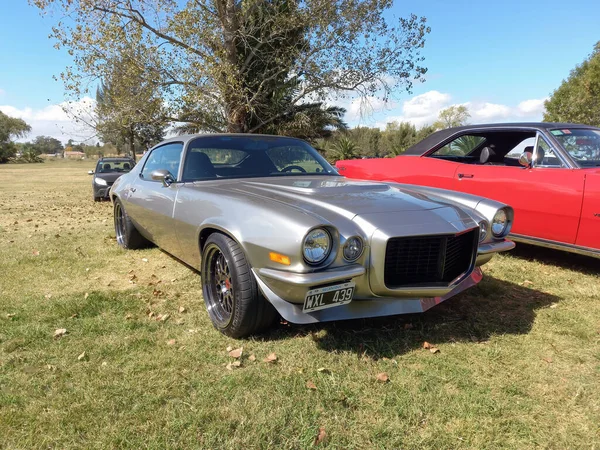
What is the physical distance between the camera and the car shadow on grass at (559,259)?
14.1ft

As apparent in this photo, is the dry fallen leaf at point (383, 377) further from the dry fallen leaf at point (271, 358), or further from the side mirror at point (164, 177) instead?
the side mirror at point (164, 177)

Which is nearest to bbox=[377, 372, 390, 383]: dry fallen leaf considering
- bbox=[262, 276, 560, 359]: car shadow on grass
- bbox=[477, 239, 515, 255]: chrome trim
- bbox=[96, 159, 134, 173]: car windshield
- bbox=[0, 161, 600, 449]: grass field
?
bbox=[0, 161, 600, 449]: grass field

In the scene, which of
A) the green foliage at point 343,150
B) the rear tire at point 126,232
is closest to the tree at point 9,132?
the green foliage at point 343,150

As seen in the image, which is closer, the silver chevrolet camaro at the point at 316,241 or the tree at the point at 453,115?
the silver chevrolet camaro at the point at 316,241

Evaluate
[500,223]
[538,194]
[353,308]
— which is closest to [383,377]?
[353,308]

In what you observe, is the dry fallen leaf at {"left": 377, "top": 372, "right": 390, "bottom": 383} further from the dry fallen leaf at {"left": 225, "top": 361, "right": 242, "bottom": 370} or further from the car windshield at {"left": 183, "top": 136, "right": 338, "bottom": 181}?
the car windshield at {"left": 183, "top": 136, "right": 338, "bottom": 181}

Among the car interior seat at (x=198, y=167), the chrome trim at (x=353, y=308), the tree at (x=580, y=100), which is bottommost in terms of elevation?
the chrome trim at (x=353, y=308)

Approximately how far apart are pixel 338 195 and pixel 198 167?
145cm

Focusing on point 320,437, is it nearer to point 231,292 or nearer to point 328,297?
point 328,297

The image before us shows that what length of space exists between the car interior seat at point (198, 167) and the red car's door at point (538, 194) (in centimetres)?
301

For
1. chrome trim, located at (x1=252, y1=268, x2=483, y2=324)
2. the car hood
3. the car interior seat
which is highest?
the car interior seat

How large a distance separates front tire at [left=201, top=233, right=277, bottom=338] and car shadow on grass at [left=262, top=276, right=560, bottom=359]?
0.23 meters

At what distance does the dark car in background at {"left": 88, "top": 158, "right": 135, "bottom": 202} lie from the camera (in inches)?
444

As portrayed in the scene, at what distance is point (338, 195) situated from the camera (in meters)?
2.82
